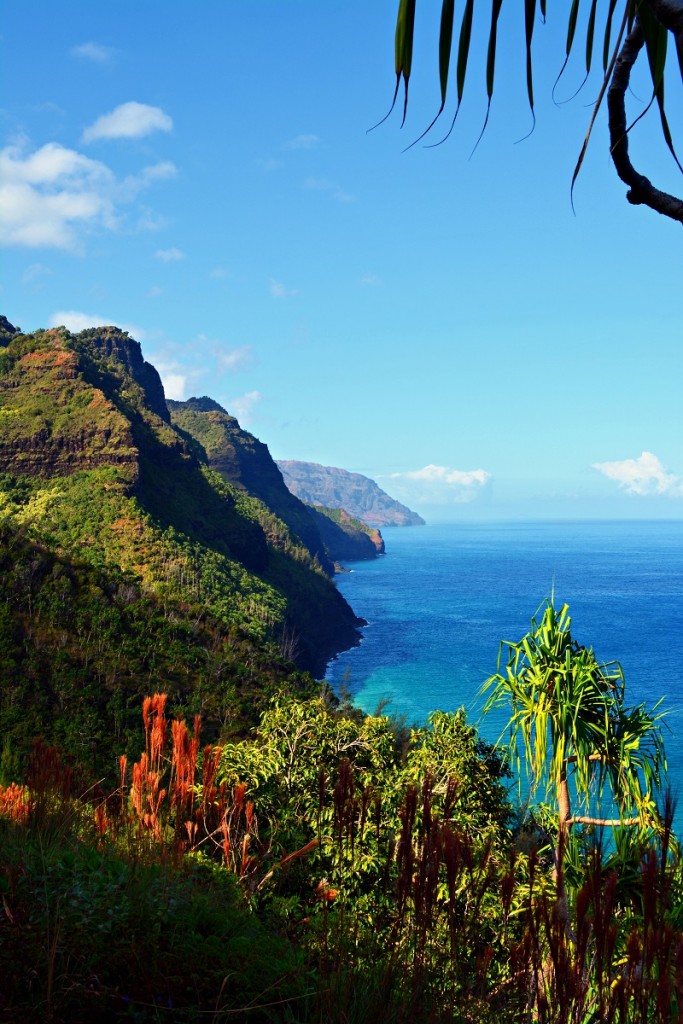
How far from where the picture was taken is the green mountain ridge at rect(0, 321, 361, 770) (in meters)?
28.7

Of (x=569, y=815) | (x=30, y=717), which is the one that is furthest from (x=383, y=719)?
(x=30, y=717)

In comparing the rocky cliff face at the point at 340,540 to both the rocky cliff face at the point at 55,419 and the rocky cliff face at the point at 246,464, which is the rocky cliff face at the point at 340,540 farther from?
the rocky cliff face at the point at 55,419

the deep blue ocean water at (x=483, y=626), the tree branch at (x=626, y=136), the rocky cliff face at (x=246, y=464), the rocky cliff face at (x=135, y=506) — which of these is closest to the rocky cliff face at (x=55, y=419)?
the rocky cliff face at (x=135, y=506)

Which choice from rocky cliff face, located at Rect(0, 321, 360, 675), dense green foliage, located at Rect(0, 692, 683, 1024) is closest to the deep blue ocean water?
rocky cliff face, located at Rect(0, 321, 360, 675)

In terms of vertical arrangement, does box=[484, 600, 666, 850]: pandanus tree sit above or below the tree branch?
below

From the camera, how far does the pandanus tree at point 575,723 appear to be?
6.16 meters

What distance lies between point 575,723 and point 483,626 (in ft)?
284

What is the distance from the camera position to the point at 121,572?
47.1 m

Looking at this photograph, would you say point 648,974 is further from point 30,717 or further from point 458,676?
point 458,676

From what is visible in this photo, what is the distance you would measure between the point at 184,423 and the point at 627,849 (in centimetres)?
14485

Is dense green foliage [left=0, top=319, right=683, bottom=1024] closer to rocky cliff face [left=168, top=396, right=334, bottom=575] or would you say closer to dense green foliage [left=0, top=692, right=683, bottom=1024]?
dense green foliage [left=0, top=692, right=683, bottom=1024]

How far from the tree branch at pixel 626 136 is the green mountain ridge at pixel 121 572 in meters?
7.41

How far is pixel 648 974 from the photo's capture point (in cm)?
161

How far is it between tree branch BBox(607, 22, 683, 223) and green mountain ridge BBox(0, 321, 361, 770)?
7409mm
